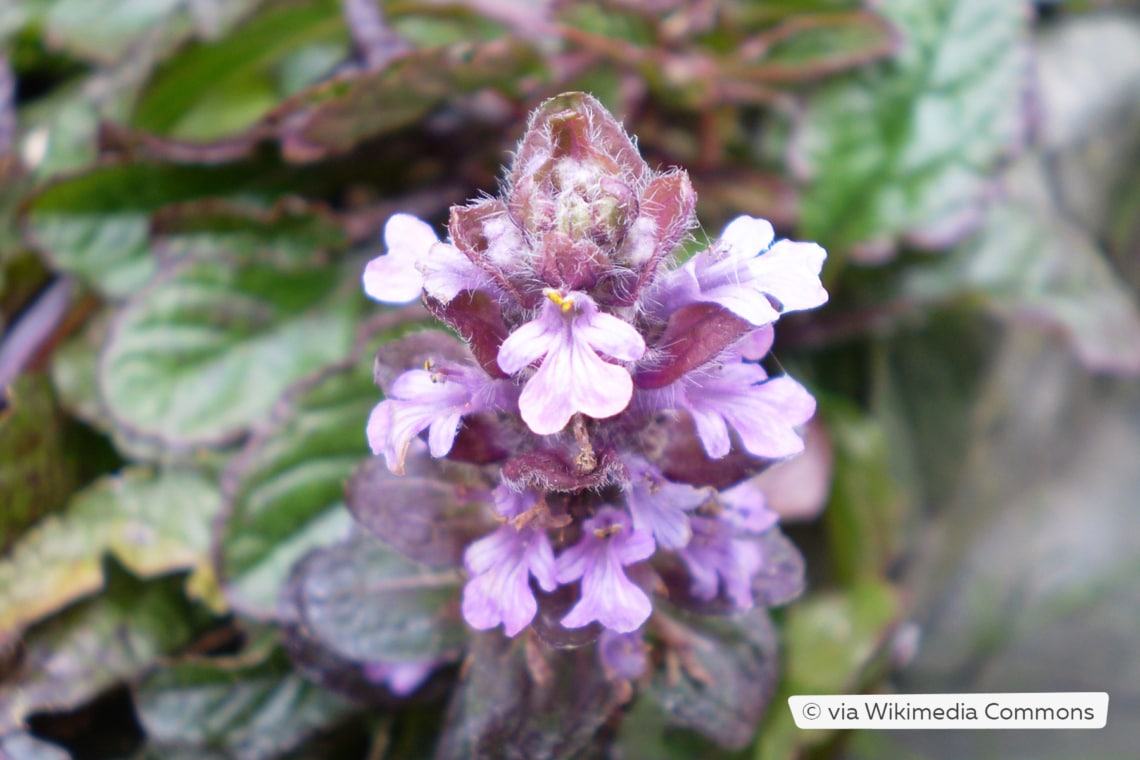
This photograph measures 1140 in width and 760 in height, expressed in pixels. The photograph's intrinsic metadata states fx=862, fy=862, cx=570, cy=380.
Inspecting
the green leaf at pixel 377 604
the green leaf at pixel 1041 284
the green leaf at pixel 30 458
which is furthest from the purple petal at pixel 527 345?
the green leaf at pixel 1041 284

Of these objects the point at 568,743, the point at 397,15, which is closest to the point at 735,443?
the point at 568,743

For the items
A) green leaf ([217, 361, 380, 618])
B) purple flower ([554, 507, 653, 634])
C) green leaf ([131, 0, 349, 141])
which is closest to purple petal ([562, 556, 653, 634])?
purple flower ([554, 507, 653, 634])

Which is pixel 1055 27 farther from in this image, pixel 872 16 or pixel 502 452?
pixel 502 452

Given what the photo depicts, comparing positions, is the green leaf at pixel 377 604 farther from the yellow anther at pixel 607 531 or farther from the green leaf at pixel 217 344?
the green leaf at pixel 217 344

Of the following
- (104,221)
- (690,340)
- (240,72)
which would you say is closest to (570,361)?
(690,340)

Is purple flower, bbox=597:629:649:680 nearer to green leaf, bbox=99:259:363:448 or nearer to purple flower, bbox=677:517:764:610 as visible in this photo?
purple flower, bbox=677:517:764:610

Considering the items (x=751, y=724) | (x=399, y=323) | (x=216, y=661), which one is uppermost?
(x=399, y=323)
